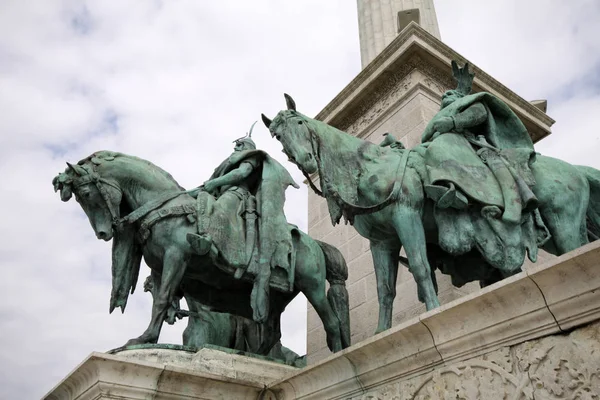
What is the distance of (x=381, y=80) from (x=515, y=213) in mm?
4705

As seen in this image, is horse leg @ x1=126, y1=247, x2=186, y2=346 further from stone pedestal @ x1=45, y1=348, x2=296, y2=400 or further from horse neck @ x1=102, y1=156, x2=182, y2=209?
horse neck @ x1=102, y1=156, x2=182, y2=209

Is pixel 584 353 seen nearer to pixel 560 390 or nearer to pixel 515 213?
pixel 560 390

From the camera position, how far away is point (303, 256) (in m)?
6.40

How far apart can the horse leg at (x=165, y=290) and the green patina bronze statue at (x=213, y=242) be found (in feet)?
0.03

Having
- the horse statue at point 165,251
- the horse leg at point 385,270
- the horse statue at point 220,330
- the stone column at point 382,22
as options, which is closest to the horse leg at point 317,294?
the horse statue at point 165,251

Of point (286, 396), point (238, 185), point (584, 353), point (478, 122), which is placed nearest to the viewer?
point (584, 353)

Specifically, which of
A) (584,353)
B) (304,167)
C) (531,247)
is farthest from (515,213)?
(584,353)

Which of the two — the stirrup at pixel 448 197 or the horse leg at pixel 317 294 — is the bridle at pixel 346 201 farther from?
the horse leg at pixel 317 294

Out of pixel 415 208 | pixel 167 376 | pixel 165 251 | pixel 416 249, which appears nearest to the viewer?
pixel 167 376

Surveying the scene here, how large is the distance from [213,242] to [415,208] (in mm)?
2108

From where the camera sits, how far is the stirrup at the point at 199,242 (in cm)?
570

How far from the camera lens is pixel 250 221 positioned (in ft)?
20.5

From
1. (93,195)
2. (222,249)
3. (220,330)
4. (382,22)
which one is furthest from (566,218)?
(382,22)

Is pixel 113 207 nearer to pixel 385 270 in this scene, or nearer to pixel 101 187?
pixel 101 187
